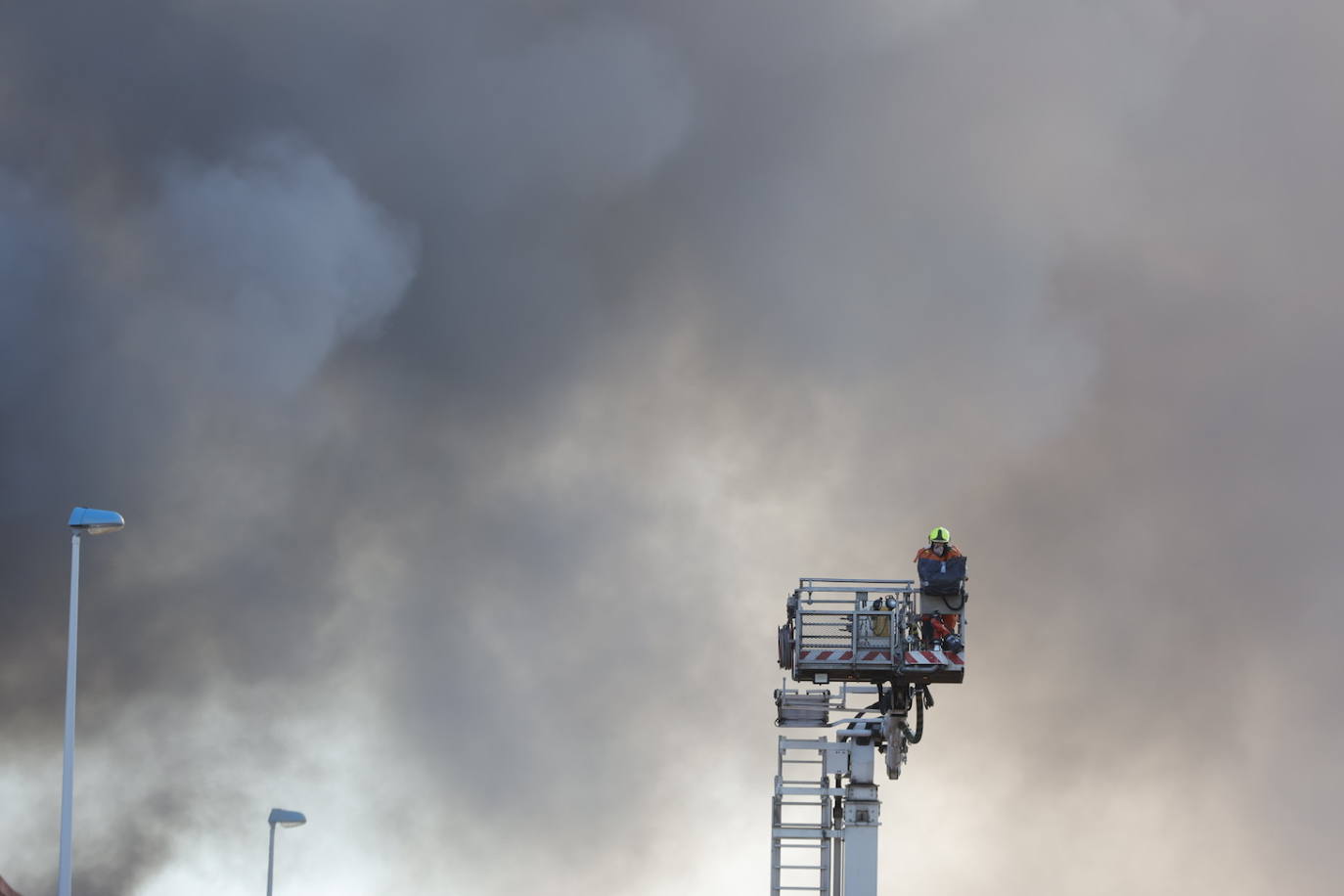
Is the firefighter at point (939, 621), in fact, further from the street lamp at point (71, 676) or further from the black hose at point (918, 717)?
the street lamp at point (71, 676)

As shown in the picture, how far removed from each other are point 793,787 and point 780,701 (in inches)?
71.4

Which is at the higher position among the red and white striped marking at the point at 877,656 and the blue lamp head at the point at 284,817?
the red and white striped marking at the point at 877,656

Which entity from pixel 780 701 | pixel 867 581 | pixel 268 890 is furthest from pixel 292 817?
pixel 867 581

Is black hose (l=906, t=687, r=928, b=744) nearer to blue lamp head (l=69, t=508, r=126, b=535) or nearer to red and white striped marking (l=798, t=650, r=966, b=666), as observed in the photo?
red and white striped marking (l=798, t=650, r=966, b=666)

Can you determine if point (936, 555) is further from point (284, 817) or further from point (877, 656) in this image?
point (284, 817)

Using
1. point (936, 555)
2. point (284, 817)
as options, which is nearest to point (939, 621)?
point (936, 555)

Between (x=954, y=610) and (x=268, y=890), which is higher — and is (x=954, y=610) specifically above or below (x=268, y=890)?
above

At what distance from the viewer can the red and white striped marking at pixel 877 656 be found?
3300cm

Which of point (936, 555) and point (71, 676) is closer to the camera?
point (71, 676)

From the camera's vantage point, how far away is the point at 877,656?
33.3 meters

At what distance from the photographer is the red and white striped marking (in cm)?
3300

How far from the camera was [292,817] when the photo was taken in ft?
113

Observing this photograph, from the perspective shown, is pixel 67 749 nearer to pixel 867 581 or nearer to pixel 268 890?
pixel 268 890

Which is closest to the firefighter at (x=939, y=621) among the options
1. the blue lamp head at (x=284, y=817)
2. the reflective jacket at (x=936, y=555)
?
the reflective jacket at (x=936, y=555)
